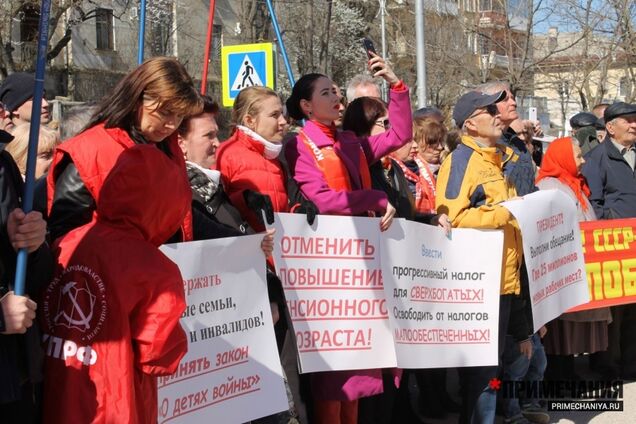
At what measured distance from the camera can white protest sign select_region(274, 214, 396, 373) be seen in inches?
189

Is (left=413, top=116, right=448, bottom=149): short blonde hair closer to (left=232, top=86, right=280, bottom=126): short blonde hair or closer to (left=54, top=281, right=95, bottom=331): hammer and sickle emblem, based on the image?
(left=232, top=86, right=280, bottom=126): short blonde hair

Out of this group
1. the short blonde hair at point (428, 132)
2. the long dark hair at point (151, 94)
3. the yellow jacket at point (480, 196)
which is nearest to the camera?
the long dark hair at point (151, 94)

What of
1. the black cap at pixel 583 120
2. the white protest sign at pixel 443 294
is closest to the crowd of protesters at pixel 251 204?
the white protest sign at pixel 443 294

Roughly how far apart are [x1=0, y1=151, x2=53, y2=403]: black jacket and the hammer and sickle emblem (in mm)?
78

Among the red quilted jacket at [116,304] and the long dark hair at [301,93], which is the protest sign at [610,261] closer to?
the long dark hair at [301,93]

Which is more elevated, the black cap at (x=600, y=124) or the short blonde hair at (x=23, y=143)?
the black cap at (x=600, y=124)

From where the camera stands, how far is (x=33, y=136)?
291 centimetres

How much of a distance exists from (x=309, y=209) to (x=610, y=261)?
3224 millimetres

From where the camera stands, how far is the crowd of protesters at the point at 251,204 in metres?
3.06

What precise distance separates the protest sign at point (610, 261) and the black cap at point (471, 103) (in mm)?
1657

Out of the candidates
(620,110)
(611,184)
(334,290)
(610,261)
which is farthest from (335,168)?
(620,110)

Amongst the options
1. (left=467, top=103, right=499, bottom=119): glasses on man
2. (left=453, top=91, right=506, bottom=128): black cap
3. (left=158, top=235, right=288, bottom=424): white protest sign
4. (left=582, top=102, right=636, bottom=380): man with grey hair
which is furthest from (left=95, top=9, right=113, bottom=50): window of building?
(left=158, top=235, right=288, bottom=424): white protest sign

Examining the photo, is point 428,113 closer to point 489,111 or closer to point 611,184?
point 611,184

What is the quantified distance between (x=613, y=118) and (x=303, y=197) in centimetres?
396
